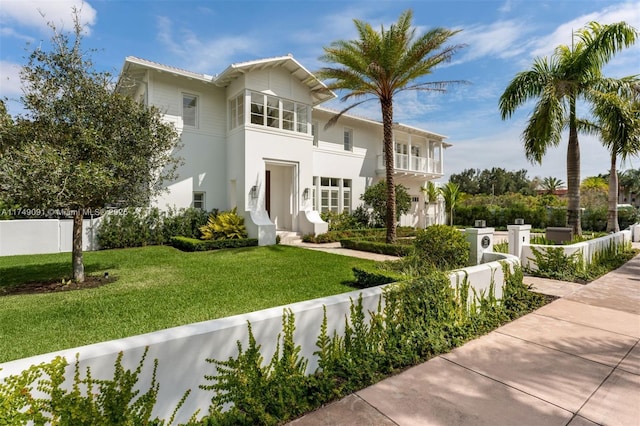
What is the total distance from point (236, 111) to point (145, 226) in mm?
6509

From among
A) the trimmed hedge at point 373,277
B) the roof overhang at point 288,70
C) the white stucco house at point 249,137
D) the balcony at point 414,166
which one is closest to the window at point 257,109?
the white stucco house at point 249,137

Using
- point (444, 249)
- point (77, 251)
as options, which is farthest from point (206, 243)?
point (444, 249)

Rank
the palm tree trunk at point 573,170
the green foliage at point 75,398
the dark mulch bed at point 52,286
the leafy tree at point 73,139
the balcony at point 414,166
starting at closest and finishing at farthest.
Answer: the green foliage at point 75,398
the leafy tree at point 73,139
the dark mulch bed at point 52,286
the palm tree trunk at point 573,170
the balcony at point 414,166

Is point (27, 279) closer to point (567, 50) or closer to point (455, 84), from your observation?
point (455, 84)

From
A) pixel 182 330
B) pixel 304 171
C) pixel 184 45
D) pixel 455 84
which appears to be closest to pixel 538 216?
pixel 455 84

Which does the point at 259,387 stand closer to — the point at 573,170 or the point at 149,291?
the point at 149,291

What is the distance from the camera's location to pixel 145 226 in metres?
12.5

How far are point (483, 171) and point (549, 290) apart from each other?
217 ft

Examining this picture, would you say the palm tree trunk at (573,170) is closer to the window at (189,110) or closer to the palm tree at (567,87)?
the palm tree at (567,87)

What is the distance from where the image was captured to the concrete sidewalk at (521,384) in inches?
107

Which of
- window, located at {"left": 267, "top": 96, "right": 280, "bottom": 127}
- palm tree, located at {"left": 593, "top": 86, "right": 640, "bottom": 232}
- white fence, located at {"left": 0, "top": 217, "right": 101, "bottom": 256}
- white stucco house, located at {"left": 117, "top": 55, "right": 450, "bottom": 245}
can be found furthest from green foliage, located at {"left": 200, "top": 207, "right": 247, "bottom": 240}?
palm tree, located at {"left": 593, "top": 86, "right": 640, "bottom": 232}

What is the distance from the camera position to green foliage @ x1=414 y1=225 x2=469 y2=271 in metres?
6.09

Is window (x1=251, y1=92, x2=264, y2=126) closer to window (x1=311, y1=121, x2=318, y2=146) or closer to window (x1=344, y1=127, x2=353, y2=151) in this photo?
window (x1=311, y1=121, x2=318, y2=146)

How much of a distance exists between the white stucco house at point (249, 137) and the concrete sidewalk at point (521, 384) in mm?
9827
